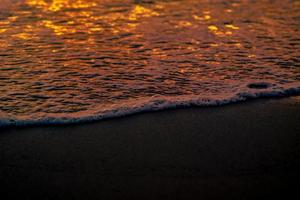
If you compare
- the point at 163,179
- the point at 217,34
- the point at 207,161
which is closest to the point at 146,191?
the point at 163,179

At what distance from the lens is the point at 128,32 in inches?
280

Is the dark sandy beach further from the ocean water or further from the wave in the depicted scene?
the ocean water

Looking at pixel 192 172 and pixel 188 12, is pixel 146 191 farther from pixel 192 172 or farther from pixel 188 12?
pixel 188 12

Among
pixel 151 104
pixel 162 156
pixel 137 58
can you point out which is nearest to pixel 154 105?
pixel 151 104

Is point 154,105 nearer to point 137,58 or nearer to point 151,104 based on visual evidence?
point 151,104

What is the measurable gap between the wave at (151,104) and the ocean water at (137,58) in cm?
1

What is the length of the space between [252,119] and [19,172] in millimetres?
2346

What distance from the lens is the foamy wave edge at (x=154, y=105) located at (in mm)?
4082

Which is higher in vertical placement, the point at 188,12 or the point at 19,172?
the point at 188,12

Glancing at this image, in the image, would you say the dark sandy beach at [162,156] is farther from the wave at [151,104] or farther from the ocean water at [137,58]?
the ocean water at [137,58]

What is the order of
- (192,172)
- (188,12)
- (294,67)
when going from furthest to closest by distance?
1. (188,12)
2. (294,67)
3. (192,172)

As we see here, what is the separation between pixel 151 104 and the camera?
14.5 ft

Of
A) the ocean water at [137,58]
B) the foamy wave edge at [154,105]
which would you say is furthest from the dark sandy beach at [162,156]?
the ocean water at [137,58]

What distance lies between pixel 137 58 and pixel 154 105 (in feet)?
5.23
